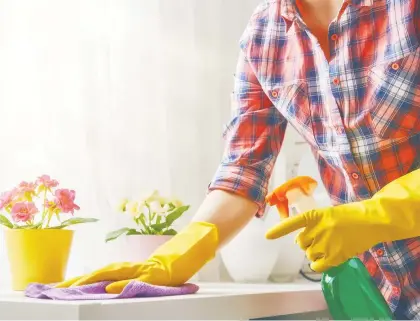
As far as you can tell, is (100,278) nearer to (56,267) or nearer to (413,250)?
(56,267)

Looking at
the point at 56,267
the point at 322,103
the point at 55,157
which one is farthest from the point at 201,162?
the point at 322,103

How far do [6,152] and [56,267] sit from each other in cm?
28

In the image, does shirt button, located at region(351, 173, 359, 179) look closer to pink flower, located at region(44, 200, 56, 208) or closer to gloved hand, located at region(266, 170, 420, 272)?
gloved hand, located at region(266, 170, 420, 272)

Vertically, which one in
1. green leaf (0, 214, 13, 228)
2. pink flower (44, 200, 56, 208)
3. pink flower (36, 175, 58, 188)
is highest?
pink flower (36, 175, 58, 188)

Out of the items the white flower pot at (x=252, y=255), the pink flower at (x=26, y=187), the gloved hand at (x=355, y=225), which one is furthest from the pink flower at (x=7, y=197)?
the gloved hand at (x=355, y=225)

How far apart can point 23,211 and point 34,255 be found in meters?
0.08

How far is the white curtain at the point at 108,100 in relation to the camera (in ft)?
4.67

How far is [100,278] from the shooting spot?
97 centimetres

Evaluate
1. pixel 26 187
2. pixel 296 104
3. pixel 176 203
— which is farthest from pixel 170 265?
pixel 176 203

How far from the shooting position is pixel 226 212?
114 centimetres

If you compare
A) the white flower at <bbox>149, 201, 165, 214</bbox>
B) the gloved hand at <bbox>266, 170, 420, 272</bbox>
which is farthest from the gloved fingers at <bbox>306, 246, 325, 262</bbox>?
the white flower at <bbox>149, 201, 165, 214</bbox>

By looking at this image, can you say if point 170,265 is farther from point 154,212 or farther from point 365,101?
point 154,212

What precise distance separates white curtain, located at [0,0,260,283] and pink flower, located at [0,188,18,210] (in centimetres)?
9

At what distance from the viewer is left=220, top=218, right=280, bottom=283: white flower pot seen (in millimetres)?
1586
